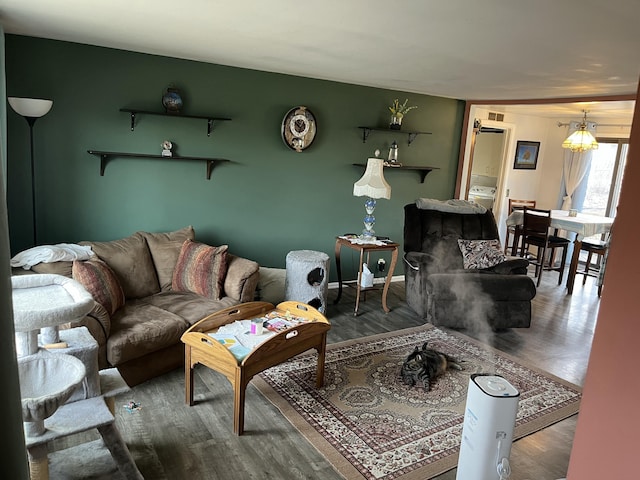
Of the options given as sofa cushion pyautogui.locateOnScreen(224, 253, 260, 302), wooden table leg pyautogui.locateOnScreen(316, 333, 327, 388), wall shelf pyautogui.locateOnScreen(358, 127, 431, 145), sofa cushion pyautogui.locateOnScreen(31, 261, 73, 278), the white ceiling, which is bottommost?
wooden table leg pyautogui.locateOnScreen(316, 333, 327, 388)

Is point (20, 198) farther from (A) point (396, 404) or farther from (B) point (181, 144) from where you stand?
(A) point (396, 404)

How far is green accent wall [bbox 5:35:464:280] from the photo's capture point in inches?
145

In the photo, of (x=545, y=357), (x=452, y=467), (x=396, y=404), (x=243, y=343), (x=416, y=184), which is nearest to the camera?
(x=452, y=467)

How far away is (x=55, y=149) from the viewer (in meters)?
3.73

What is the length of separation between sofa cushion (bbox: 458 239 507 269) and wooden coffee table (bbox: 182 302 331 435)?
7.03 feet

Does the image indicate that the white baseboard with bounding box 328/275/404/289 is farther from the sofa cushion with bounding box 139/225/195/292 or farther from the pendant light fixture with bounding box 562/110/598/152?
the pendant light fixture with bounding box 562/110/598/152

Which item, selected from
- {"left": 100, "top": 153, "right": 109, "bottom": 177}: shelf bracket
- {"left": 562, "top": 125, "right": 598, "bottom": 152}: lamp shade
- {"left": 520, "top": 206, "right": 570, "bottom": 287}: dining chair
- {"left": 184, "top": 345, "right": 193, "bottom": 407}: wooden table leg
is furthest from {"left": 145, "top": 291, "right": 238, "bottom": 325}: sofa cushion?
{"left": 562, "top": 125, "right": 598, "bottom": 152}: lamp shade

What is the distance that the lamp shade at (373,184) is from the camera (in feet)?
15.3

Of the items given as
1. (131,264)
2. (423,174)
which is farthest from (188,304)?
(423,174)

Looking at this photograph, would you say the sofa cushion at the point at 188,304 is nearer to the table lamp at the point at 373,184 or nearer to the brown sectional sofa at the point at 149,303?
the brown sectional sofa at the point at 149,303

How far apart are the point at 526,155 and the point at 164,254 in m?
6.03

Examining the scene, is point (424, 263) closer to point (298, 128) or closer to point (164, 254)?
point (298, 128)

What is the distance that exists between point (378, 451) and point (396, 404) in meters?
0.52

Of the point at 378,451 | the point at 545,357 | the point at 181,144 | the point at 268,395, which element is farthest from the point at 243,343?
the point at 545,357
